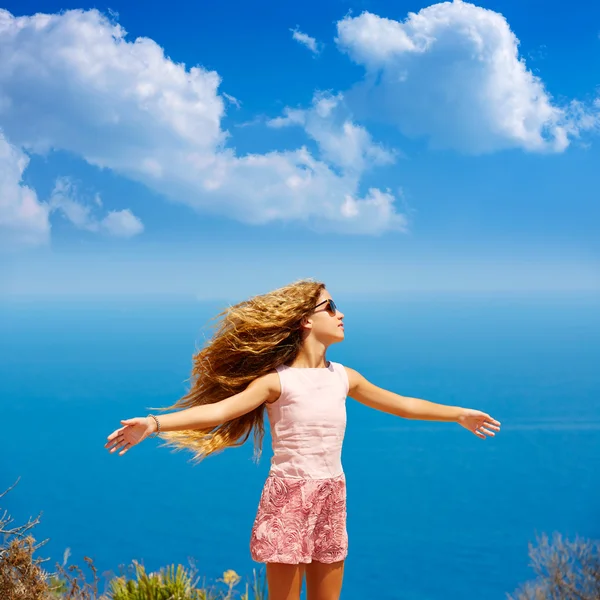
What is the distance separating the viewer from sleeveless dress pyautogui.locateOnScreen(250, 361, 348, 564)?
3.33m

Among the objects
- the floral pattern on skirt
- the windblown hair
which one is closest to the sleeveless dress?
the floral pattern on skirt

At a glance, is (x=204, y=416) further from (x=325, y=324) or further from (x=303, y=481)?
(x=325, y=324)

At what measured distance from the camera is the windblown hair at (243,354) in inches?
140

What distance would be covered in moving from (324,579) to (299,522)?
326mm

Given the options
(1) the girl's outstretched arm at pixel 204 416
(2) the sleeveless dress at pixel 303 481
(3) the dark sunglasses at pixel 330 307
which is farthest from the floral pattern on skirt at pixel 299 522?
(3) the dark sunglasses at pixel 330 307

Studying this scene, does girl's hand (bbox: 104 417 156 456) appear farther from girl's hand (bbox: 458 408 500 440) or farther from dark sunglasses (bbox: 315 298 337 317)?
girl's hand (bbox: 458 408 500 440)

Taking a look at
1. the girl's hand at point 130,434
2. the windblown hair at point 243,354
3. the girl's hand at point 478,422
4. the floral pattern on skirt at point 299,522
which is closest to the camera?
the girl's hand at point 130,434

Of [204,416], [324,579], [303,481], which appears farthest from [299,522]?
[204,416]

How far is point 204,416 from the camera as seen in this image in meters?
3.31

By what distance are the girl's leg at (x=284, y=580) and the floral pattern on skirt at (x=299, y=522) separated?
0.20 ft

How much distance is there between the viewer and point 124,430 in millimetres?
2982

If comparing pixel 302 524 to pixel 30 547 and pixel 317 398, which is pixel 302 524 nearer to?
pixel 317 398

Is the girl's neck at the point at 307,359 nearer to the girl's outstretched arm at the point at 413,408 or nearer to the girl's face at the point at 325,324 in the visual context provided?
the girl's face at the point at 325,324

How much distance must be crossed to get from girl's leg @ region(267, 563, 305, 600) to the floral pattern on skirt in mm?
60
